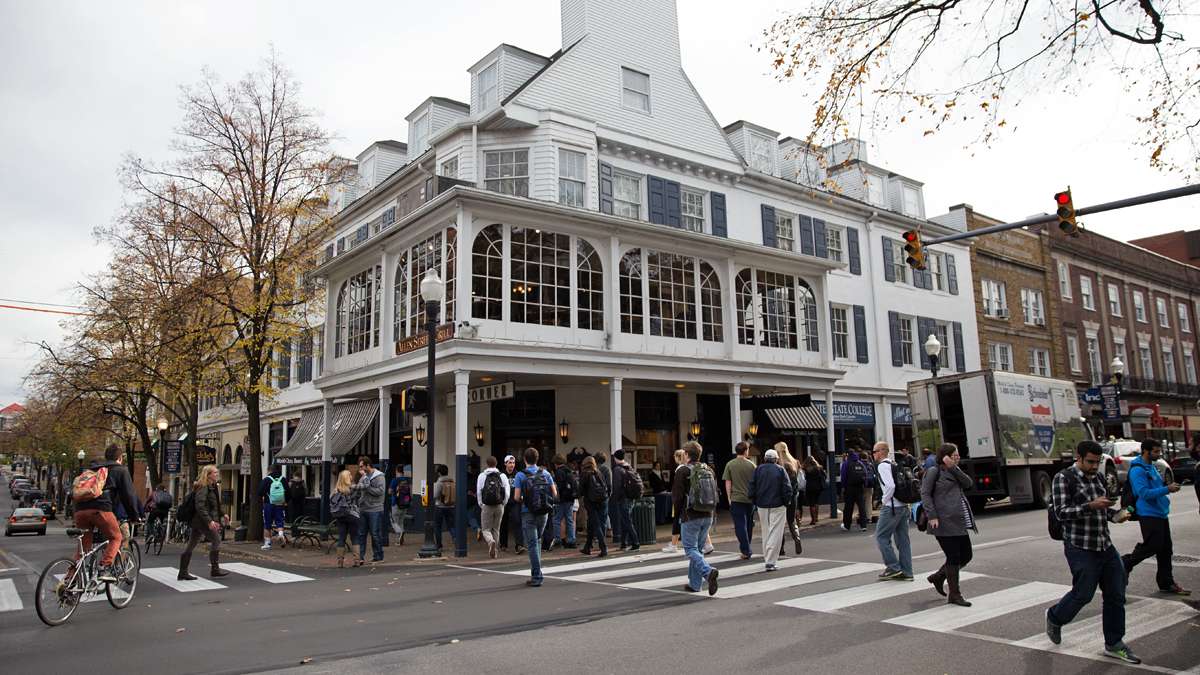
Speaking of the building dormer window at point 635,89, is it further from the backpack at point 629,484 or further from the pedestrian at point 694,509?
the pedestrian at point 694,509

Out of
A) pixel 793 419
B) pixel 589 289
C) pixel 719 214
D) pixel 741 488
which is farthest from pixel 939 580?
pixel 719 214

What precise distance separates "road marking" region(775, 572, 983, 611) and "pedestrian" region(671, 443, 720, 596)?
1191 millimetres

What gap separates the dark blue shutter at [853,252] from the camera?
92.4ft

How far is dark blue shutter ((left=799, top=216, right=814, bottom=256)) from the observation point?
88.1 ft

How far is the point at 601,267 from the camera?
758 inches

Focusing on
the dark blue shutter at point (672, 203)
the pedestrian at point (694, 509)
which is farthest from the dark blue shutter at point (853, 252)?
the pedestrian at point (694, 509)

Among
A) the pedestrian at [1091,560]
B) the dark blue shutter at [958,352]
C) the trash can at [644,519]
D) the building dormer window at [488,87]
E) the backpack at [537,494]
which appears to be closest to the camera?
the pedestrian at [1091,560]

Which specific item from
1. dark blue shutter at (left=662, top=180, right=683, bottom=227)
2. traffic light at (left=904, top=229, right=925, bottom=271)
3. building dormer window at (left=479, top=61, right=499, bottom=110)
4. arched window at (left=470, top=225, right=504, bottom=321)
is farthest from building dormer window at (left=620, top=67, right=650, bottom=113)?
traffic light at (left=904, top=229, right=925, bottom=271)

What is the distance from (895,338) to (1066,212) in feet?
59.6

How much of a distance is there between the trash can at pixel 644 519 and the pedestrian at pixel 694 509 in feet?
18.4

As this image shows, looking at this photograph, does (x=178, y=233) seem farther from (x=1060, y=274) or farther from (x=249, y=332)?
(x=1060, y=274)

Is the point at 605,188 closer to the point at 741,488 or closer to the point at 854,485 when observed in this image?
the point at 854,485

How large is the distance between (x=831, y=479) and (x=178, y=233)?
62.4ft

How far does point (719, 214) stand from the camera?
24422 mm
